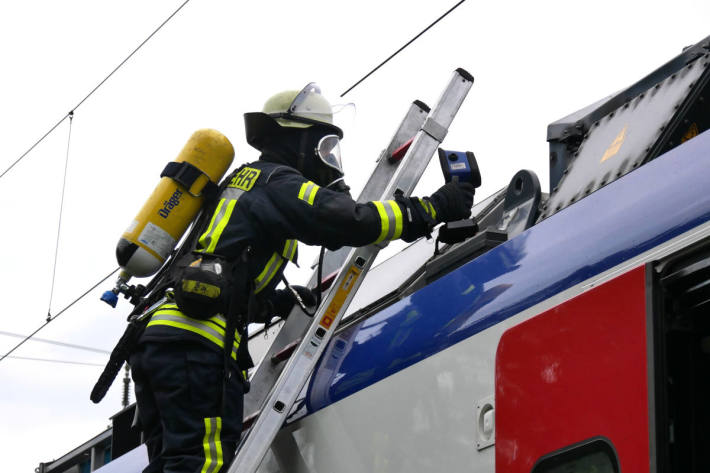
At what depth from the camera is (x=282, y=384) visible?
137 inches

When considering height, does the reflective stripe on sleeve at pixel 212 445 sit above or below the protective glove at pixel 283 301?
below

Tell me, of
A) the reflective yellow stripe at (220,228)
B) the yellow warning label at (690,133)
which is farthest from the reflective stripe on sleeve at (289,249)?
the yellow warning label at (690,133)

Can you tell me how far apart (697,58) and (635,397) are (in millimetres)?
1429

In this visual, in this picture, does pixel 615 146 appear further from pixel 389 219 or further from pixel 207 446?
pixel 207 446

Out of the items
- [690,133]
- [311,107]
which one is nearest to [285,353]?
[311,107]

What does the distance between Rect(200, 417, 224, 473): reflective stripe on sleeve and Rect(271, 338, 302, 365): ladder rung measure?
1.38ft

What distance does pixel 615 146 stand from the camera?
10.3 ft

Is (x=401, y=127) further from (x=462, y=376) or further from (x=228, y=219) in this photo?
(x=462, y=376)

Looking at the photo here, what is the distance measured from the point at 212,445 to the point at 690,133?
5.55 feet

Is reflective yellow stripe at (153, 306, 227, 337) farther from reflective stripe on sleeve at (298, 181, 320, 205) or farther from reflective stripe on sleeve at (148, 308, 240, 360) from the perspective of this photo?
reflective stripe on sleeve at (298, 181, 320, 205)

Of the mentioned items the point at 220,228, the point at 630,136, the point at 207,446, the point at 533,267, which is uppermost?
the point at 220,228

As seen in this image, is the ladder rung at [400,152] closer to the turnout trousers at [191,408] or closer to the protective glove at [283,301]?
the protective glove at [283,301]

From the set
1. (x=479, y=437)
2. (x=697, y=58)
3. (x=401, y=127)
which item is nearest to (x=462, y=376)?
(x=479, y=437)

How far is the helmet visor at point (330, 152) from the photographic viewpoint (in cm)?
399
